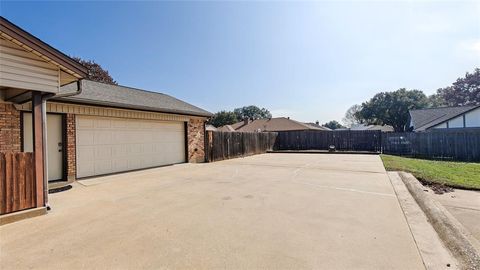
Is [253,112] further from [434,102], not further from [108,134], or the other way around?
[108,134]

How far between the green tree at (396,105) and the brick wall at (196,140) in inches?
1581

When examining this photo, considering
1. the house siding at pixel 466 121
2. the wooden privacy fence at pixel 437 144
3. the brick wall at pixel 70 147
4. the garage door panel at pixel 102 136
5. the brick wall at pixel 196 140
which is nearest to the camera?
the brick wall at pixel 70 147

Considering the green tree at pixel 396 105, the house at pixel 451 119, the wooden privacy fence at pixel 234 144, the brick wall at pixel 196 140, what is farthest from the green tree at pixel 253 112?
the brick wall at pixel 196 140

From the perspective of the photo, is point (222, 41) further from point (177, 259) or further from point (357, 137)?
point (357, 137)

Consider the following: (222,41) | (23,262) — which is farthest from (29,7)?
(23,262)

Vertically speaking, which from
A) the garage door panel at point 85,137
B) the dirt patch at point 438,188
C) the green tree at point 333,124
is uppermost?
the green tree at point 333,124

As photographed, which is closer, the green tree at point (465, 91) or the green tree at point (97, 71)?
the green tree at point (97, 71)

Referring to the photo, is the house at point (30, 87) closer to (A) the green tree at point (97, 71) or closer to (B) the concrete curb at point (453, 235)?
(B) the concrete curb at point (453, 235)

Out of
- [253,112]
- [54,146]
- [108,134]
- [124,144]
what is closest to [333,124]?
[253,112]

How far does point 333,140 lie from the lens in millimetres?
21453

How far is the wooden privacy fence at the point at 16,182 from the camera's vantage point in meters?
4.03

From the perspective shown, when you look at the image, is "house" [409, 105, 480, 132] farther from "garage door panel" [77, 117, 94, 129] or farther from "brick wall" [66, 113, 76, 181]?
"brick wall" [66, 113, 76, 181]

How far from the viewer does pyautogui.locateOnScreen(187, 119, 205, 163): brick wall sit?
41.4 feet

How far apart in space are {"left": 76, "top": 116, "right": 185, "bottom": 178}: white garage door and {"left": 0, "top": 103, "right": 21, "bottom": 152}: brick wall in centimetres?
168
